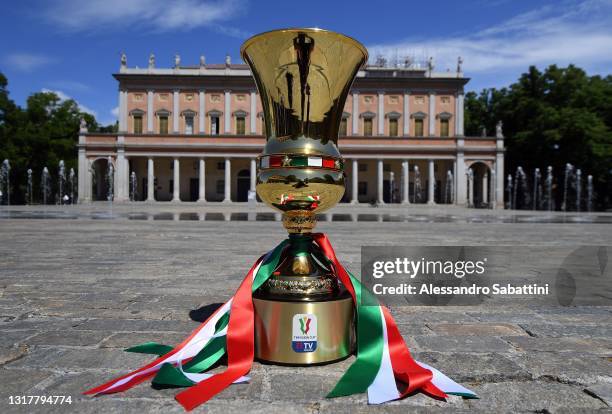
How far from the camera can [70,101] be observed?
55031mm

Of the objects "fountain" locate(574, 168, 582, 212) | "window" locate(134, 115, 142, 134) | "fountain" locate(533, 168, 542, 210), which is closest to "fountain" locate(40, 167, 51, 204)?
"window" locate(134, 115, 142, 134)

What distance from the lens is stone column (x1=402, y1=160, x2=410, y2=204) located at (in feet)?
159

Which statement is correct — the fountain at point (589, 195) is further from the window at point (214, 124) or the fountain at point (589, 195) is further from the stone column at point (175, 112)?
the stone column at point (175, 112)

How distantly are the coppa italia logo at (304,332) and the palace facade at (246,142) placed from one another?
46664mm

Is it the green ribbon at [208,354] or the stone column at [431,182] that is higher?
the stone column at [431,182]

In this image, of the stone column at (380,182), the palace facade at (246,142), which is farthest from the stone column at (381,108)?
the stone column at (380,182)

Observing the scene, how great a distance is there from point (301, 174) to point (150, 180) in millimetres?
48442

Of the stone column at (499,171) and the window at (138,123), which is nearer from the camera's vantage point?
the stone column at (499,171)

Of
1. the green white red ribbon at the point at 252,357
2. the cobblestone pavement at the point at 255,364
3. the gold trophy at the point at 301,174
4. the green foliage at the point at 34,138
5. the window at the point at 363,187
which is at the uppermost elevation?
the green foliage at the point at 34,138

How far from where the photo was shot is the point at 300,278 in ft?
7.97

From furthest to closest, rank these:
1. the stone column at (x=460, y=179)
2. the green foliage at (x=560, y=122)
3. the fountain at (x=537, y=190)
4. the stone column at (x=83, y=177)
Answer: the stone column at (x=460, y=179) → the stone column at (x=83, y=177) → the fountain at (x=537, y=190) → the green foliage at (x=560, y=122)

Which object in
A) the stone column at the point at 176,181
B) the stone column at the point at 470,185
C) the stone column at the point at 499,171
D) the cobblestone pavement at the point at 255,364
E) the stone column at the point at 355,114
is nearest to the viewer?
the cobblestone pavement at the point at 255,364

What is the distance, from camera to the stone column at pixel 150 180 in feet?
156

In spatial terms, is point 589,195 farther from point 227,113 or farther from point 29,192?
point 29,192
